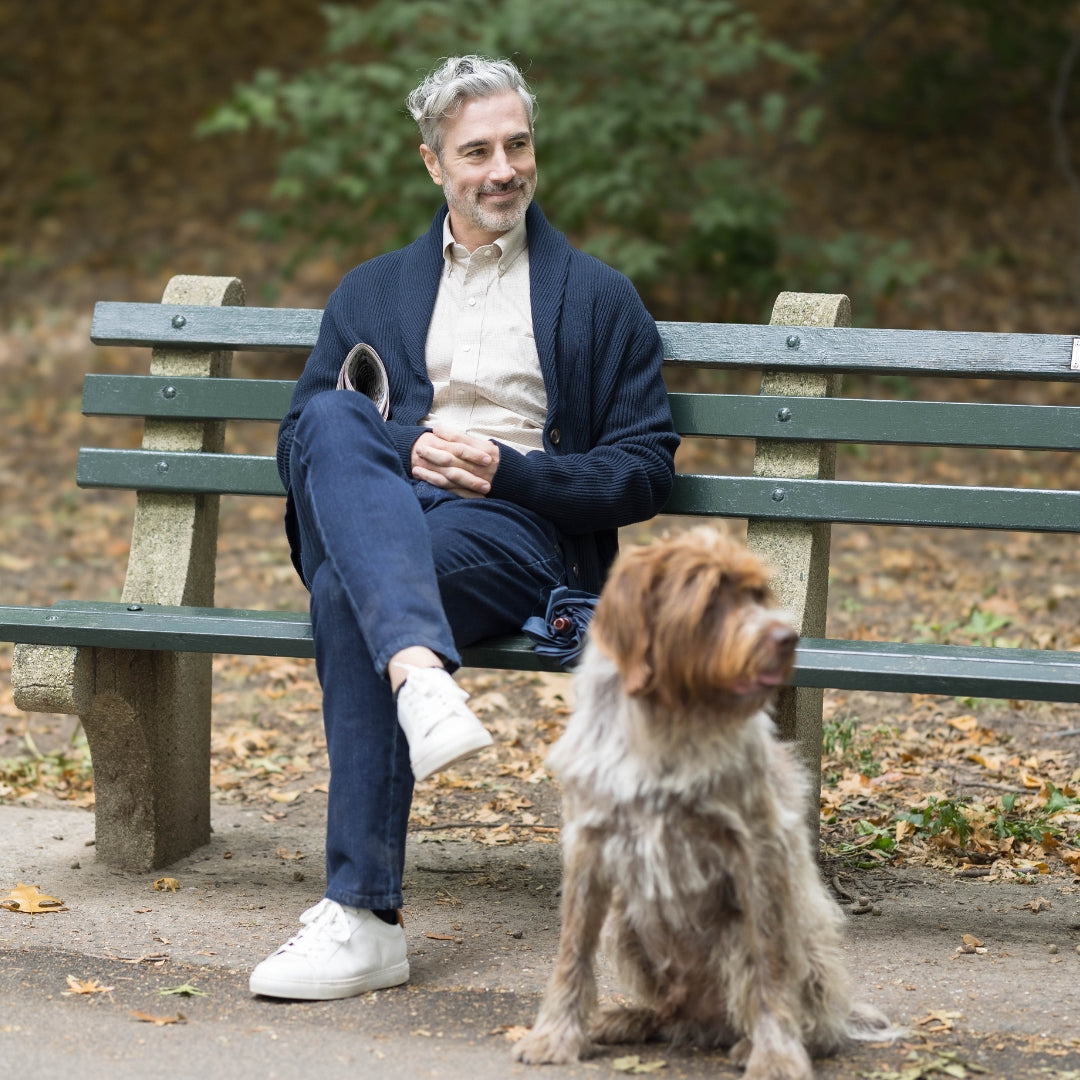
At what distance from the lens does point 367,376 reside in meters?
3.78

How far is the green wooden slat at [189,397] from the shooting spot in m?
4.14

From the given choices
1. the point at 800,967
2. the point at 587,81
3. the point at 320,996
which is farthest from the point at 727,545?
the point at 587,81

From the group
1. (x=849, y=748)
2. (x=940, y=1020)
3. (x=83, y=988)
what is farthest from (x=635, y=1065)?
(x=849, y=748)

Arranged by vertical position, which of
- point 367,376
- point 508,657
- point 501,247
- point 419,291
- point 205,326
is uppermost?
point 501,247

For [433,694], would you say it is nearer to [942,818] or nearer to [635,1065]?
[635,1065]

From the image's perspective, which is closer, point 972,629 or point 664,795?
point 664,795

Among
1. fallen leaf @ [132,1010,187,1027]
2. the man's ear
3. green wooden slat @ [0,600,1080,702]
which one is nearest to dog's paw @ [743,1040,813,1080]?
green wooden slat @ [0,600,1080,702]

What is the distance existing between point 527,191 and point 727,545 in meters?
1.65

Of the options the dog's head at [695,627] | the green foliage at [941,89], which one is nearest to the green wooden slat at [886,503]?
the dog's head at [695,627]

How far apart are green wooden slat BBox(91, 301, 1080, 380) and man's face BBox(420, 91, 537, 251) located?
21.3 inches

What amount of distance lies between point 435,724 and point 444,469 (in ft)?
3.05

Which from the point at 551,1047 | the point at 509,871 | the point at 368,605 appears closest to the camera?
the point at 551,1047

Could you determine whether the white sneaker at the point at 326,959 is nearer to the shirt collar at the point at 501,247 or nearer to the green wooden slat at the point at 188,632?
the green wooden slat at the point at 188,632

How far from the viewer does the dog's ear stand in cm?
245
